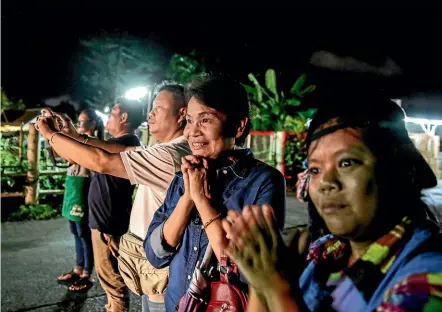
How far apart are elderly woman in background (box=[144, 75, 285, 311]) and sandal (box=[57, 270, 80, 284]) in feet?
11.6

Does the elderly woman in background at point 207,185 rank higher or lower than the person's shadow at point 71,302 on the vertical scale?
higher

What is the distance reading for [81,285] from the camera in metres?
4.86

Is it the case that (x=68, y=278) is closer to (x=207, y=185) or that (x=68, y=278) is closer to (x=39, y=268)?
(x=39, y=268)

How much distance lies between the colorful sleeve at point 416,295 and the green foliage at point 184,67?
17662 millimetres

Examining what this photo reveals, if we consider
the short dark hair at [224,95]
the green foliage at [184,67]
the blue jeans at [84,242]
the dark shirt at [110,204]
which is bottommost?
the blue jeans at [84,242]

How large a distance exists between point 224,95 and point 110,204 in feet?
7.01

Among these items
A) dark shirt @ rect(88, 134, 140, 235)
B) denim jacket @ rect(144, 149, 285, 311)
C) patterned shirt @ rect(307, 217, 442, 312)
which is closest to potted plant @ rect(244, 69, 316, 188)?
dark shirt @ rect(88, 134, 140, 235)

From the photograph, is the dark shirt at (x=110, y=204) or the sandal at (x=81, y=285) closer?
the dark shirt at (x=110, y=204)

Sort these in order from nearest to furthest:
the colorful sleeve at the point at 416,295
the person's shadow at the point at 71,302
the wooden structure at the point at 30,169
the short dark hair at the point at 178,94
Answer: the colorful sleeve at the point at 416,295 < the short dark hair at the point at 178,94 < the person's shadow at the point at 71,302 < the wooden structure at the point at 30,169

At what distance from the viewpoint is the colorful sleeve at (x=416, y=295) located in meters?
0.89

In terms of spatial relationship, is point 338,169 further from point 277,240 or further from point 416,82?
point 416,82

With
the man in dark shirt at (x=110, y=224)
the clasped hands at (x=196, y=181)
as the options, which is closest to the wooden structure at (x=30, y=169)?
the man in dark shirt at (x=110, y=224)

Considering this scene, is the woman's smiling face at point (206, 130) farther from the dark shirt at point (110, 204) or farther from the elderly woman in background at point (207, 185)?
the dark shirt at point (110, 204)

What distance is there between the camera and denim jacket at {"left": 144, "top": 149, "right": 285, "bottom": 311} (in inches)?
75.9
